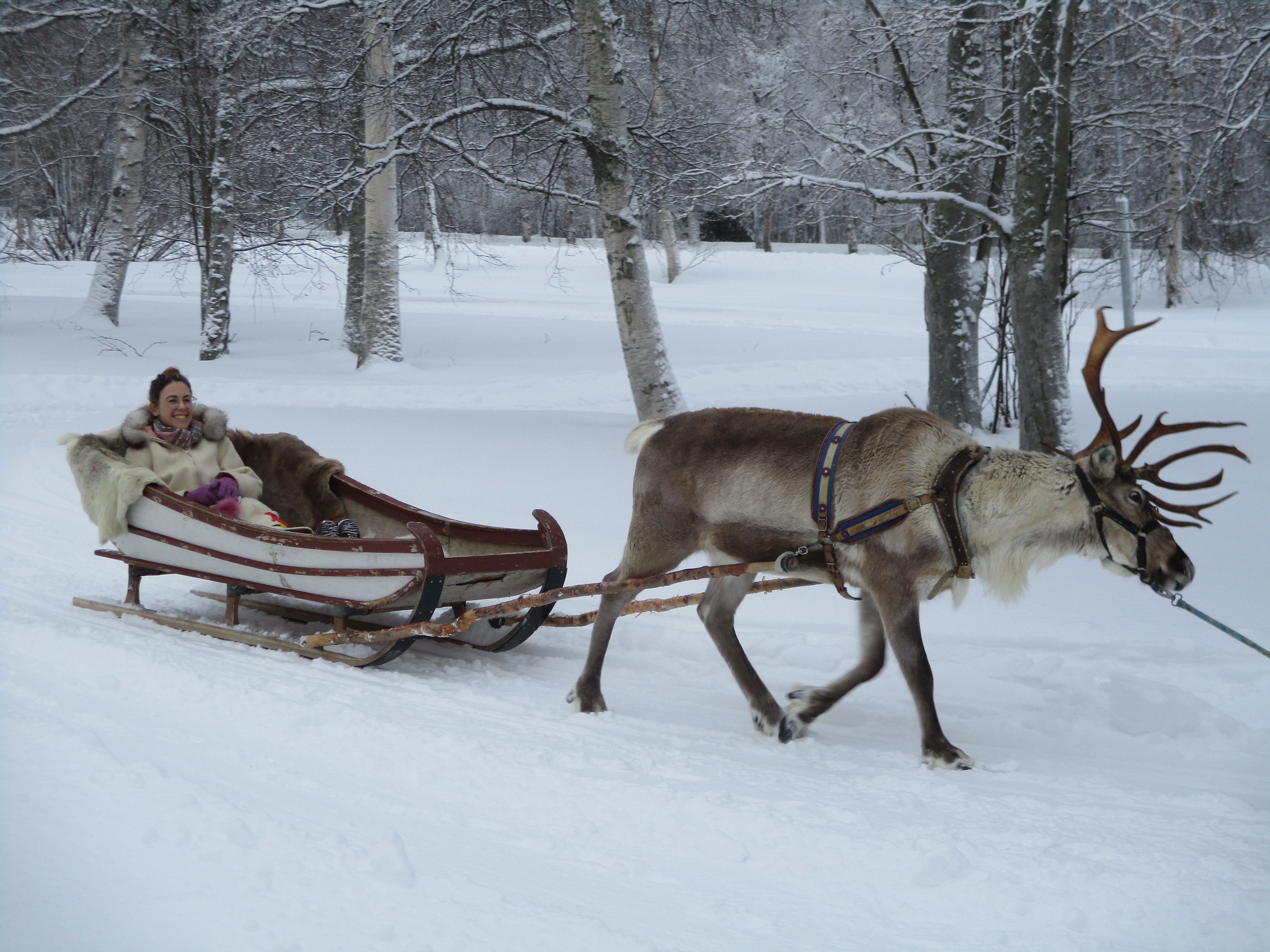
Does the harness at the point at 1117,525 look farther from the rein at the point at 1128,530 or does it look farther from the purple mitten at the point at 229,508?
the purple mitten at the point at 229,508

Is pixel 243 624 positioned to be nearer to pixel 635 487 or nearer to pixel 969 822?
pixel 635 487

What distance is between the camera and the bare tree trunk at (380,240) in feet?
42.7

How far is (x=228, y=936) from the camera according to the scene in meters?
2.51

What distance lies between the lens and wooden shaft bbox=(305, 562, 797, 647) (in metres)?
4.23

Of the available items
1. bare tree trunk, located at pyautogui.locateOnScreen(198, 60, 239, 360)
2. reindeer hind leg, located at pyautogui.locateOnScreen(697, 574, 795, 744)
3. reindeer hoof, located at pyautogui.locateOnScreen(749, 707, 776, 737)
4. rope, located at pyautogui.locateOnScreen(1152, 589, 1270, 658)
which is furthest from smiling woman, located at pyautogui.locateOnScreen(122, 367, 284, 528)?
bare tree trunk, located at pyautogui.locateOnScreen(198, 60, 239, 360)

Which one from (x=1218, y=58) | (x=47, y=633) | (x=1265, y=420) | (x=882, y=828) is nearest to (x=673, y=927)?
(x=882, y=828)

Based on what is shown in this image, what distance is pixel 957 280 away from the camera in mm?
10531

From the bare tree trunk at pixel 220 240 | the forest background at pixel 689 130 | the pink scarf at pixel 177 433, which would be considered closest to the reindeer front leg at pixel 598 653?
the pink scarf at pixel 177 433

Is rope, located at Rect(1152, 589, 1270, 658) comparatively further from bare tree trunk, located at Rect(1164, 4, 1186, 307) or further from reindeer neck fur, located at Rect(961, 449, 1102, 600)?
bare tree trunk, located at Rect(1164, 4, 1186, 307)

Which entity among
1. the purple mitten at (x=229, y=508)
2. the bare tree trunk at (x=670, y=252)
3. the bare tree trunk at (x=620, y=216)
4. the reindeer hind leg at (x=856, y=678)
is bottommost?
the reindeer hind leg at (x=856, y=678)

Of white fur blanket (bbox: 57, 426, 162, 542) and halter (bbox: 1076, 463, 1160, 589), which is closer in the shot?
halter (bbox: 1076, 463, 1160, 589)

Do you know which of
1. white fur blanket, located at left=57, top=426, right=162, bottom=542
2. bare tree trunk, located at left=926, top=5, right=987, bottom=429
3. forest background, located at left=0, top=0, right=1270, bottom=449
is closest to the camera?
white fur blanket, located at left=57, top=426, right=162, bottom=542

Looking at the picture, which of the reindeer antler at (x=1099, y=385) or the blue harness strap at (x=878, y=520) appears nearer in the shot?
the reindeer antler at (x=1099, y=385)

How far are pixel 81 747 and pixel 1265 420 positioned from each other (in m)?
12.5
